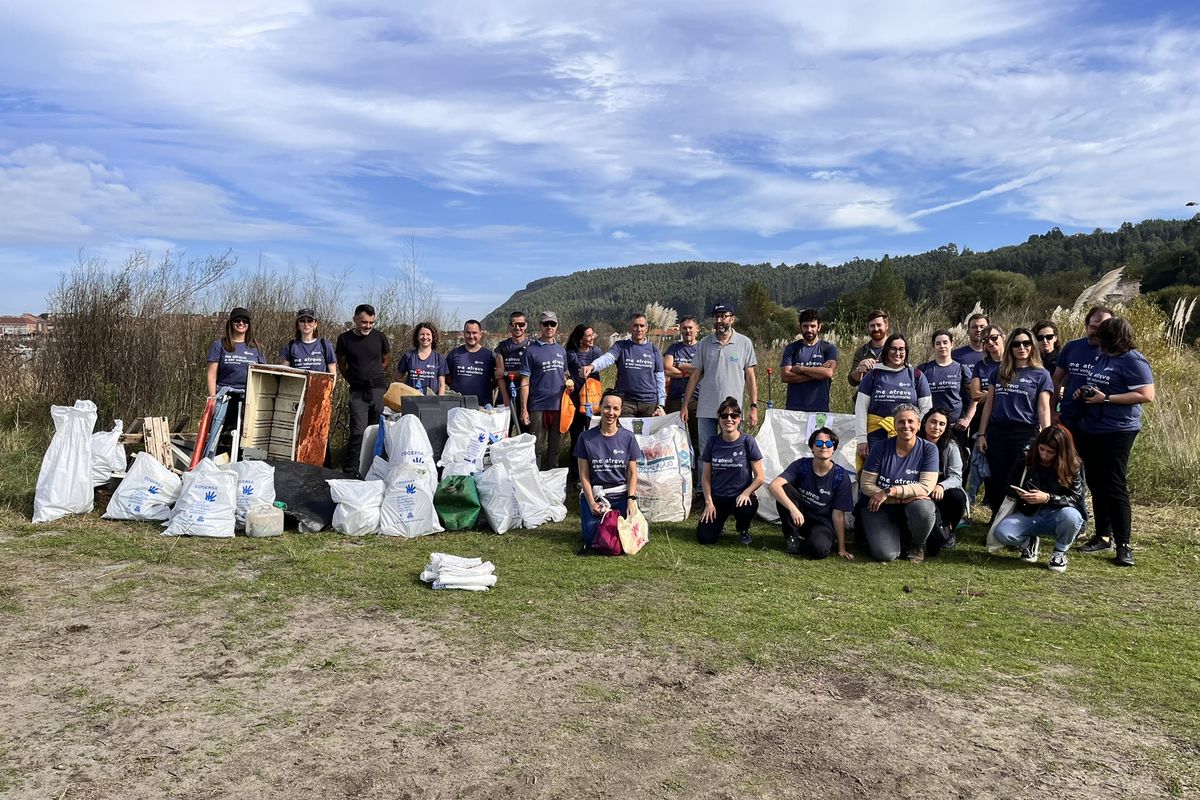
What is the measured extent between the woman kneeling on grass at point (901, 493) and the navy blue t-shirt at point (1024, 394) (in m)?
0.82

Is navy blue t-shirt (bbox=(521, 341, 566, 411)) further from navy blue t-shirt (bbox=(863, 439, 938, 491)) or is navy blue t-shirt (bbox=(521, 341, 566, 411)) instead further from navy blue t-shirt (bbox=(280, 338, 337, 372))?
navy blue t-shirt (bbox=(863, 439, 938, 491))

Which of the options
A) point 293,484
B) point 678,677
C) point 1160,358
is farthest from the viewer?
point 1160,358

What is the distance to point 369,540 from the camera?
599 cm

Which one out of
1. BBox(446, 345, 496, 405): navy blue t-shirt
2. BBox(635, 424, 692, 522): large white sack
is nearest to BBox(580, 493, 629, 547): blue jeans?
BBox(635, 424, 692, 522): large white sack

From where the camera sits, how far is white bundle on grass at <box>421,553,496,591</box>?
15.5 ft

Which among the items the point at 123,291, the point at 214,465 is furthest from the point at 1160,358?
the point at 123,291

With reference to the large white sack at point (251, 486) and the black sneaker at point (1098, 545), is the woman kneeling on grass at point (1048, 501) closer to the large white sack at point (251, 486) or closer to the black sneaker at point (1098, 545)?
the black sneaker at point (1098, 545)

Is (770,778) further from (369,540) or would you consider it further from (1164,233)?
(1164,233)

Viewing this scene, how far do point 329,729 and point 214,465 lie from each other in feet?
12.2

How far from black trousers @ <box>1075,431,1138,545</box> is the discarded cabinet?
6204 mm

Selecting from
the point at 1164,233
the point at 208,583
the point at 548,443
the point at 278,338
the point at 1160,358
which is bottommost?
the point at 208,583

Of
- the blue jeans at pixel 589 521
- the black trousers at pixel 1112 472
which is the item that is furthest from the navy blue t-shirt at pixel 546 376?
the black trousers at pixel 1112 472

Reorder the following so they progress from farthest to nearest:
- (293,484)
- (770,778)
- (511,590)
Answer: (293,484)
(511,590)
(770,778)

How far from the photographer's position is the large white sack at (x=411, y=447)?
643 cm
